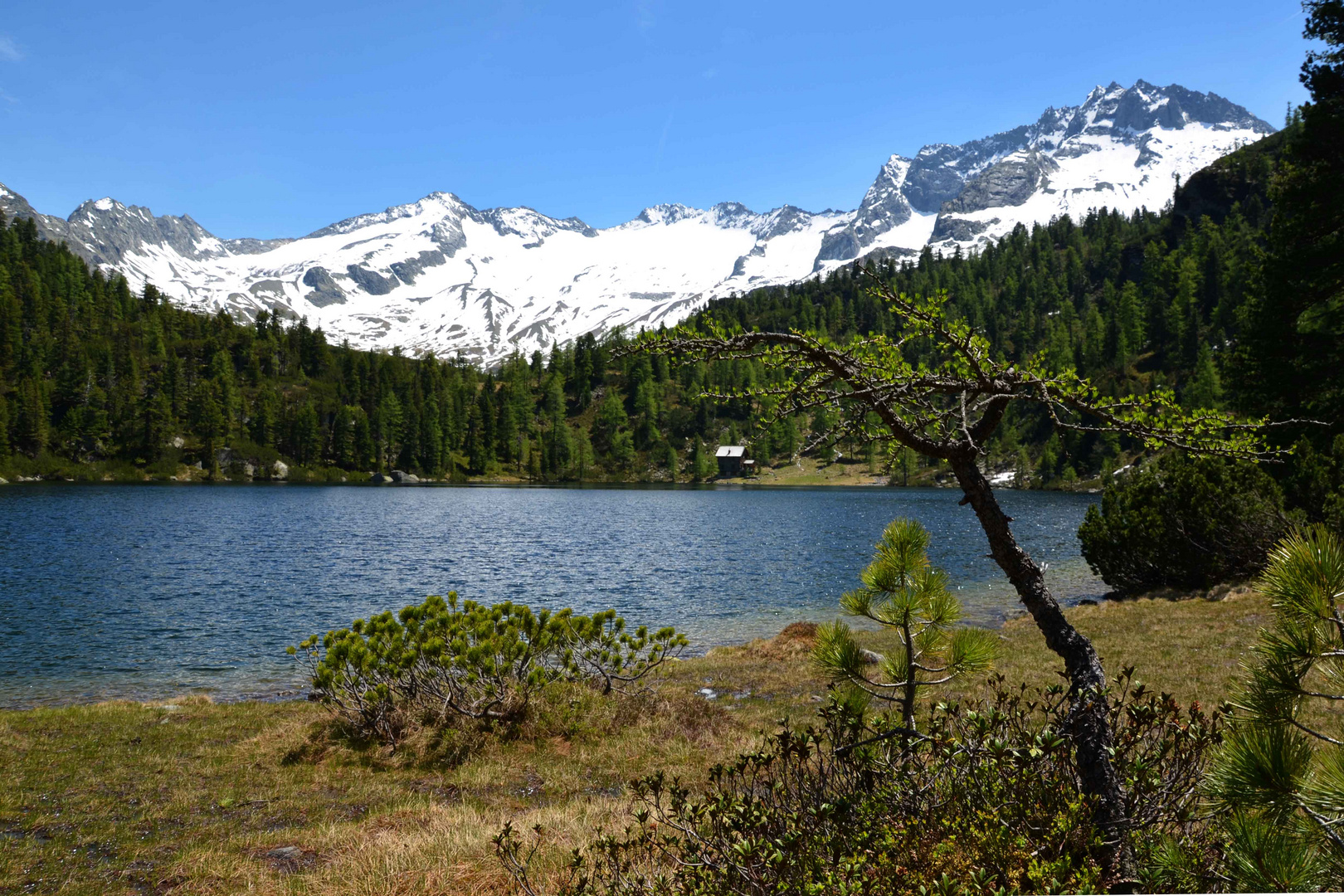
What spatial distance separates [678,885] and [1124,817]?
3409 mm

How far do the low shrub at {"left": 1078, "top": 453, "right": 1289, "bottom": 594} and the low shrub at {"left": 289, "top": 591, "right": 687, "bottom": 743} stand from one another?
26852mm

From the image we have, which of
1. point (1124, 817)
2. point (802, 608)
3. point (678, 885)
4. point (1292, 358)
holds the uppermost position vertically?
point (1292, 358)

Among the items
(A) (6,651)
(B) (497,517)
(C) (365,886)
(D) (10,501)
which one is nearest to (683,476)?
(B) (497,517)

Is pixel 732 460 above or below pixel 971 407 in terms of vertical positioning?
above

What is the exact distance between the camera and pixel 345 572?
45938 millimetres

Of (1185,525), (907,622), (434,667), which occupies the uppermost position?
(907,622)

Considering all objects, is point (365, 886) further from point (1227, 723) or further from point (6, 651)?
point (6, 651)

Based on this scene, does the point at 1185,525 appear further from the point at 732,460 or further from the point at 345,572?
the point at 732,460

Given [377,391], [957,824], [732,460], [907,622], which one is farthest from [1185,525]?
[377,391]

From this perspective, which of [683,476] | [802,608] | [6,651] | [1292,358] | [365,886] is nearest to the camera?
[365,886]

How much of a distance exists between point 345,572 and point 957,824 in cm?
4816

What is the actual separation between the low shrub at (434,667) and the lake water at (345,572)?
31.7ft

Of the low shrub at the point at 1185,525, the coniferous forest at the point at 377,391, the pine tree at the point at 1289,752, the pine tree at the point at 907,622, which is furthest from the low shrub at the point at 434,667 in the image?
the coniferous forest at the point at 377,391

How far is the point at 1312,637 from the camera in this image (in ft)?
12.1
